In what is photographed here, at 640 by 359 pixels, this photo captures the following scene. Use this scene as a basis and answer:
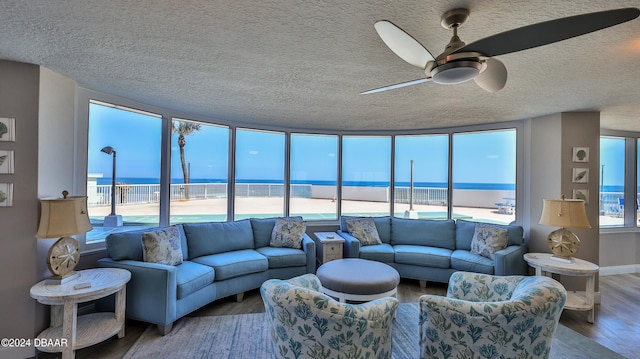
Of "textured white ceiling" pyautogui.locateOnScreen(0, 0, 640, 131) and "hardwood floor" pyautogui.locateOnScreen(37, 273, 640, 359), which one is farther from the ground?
"textured white ceiling" pyautogui.locateOnScreen(0, 0, 640, 131)

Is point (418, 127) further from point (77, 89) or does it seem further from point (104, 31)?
point (77, 89)

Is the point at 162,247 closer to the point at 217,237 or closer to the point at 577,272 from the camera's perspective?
the point at 217,237

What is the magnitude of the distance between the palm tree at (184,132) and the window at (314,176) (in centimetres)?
177

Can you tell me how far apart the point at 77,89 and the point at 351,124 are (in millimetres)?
3684

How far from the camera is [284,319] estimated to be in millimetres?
1537

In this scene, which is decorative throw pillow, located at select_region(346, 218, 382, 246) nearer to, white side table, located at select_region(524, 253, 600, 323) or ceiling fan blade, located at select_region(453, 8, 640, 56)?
white side table, located at select_region(524, 253, 600, 323)

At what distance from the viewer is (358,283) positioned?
2768 millimetres

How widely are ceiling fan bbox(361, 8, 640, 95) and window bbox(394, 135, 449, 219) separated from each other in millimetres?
3516

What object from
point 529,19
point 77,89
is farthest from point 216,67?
point 529,19

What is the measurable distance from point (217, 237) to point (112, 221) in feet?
4.44

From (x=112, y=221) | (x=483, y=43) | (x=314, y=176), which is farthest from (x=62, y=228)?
(x=314, y=176)

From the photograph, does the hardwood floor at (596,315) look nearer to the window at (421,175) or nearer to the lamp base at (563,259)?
the lamp base at (563,259)

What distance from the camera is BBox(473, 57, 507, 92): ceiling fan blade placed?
69.0 inches

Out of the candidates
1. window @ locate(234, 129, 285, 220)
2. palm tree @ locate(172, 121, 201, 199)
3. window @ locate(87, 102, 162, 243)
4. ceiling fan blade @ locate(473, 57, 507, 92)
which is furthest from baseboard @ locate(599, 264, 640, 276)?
window @ locate(87, 102, 162, 243)
